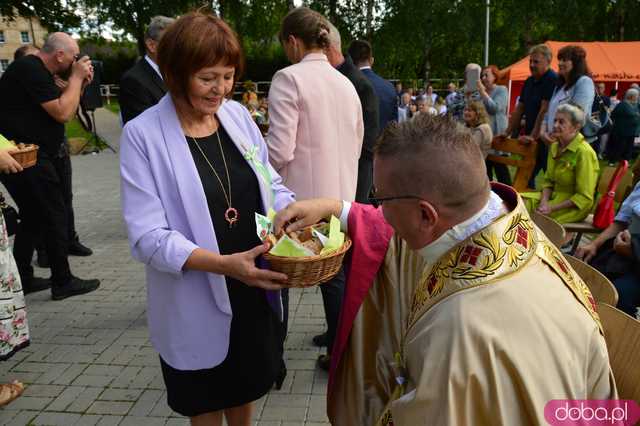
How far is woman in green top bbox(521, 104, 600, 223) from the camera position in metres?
4.40

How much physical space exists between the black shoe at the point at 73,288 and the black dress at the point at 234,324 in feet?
9.61

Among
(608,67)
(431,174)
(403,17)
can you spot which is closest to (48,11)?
(403,17)

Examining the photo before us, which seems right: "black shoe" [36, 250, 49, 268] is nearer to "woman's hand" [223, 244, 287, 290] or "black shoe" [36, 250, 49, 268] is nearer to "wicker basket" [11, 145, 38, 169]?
"wicker basket" [11, 145, 38, 169]

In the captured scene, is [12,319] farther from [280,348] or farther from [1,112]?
[1,112]

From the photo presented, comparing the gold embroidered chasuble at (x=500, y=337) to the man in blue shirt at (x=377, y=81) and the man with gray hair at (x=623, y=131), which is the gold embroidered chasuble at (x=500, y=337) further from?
the man with gray hair at (x=623, y=131)

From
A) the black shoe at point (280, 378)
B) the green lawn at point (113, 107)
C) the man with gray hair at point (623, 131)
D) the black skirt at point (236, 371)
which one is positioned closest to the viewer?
the black skirt at point (236, 371)

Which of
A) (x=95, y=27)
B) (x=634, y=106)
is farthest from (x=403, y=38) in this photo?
(x=95, y=27)

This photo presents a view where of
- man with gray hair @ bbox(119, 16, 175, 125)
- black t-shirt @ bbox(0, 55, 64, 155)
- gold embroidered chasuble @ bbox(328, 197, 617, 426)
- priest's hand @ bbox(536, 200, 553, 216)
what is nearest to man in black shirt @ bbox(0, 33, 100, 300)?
black t-shirt @ bbox(0, 55, 64, 155)

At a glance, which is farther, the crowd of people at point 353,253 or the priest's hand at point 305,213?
the priest's hand at point 305,213

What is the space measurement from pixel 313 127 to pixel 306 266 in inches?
58.1

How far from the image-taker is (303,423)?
2.81m

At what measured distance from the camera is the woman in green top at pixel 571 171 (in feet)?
14.4

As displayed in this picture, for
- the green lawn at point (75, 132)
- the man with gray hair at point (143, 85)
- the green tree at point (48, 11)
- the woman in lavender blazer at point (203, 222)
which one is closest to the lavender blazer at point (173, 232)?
the woman in lavender blazer at point (203, 222)

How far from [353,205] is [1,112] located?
3.49 metres
